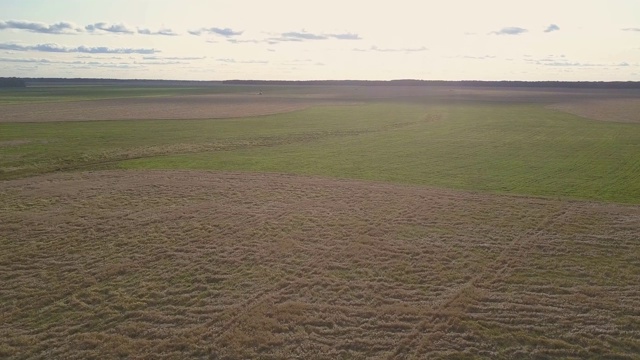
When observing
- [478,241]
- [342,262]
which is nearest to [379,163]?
[478,241]

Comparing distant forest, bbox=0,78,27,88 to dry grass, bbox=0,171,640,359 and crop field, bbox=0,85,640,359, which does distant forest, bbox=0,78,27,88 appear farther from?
dry grass, bbox=0,171,640,359

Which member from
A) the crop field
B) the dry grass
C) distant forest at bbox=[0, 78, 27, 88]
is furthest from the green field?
distant forest at bbox=[0, 78, 27, 88]

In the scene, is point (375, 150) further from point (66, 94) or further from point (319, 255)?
point (66, 94)

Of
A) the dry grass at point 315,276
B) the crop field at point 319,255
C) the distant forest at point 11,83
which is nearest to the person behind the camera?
the dry grass at point 315,276

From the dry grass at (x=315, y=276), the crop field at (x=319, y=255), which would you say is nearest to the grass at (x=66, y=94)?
the crop field at (x=319, y=255)

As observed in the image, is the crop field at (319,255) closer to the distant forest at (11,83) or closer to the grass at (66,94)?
the grass at (66,94)

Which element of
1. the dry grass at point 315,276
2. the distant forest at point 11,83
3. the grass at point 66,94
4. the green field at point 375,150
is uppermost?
the distant forest at point 11,83
